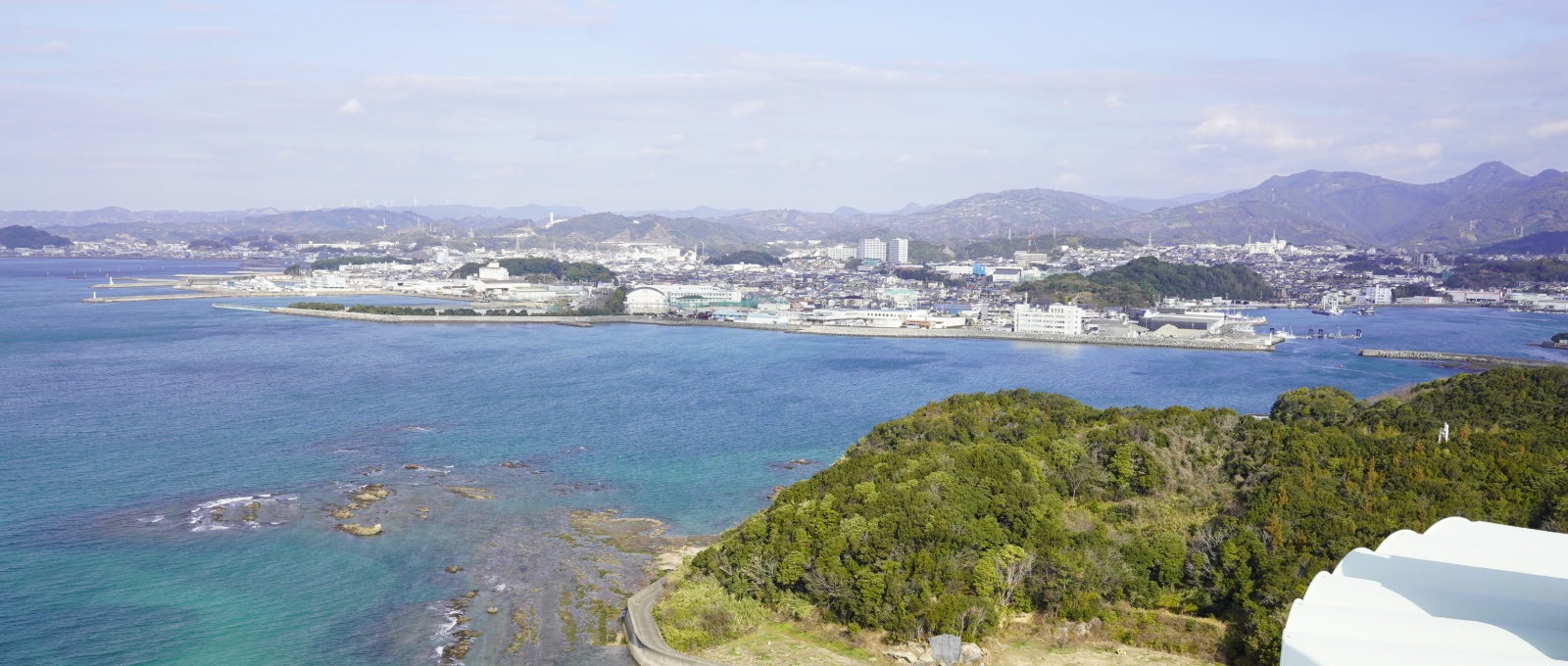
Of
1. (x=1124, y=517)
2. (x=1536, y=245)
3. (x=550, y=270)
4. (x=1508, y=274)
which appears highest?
(x=1536, y=245)

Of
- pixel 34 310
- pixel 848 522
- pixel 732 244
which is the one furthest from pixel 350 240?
pixel 848 522

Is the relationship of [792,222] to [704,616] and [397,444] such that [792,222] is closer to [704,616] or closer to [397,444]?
[397,444]

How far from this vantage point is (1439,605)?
3.55 meters

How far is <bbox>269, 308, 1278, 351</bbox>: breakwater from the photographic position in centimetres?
2123

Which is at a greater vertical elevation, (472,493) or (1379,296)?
(1379,296)

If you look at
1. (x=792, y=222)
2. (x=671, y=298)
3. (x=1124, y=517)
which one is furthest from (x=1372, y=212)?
(x=1124, y=517)

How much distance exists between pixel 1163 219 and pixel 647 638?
288 feet

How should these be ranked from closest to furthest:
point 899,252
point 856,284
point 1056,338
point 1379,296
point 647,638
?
point 647,638 < point 1056,338 < point 1379,296 < point 856,284 < point 899,252

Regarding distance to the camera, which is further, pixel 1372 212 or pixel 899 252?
pixel 1372 212

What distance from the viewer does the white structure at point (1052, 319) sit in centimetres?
2289

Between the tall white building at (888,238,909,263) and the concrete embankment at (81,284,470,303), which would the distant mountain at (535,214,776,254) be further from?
the concrete embankment at (81,284,470,303)

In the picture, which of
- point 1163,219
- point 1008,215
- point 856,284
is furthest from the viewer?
point 1008,215

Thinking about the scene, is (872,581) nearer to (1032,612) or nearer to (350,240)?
(1032,612)

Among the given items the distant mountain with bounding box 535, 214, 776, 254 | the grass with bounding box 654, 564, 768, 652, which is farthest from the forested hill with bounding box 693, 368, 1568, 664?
the distant mountain with bounding box 535, 214, 776, 254
